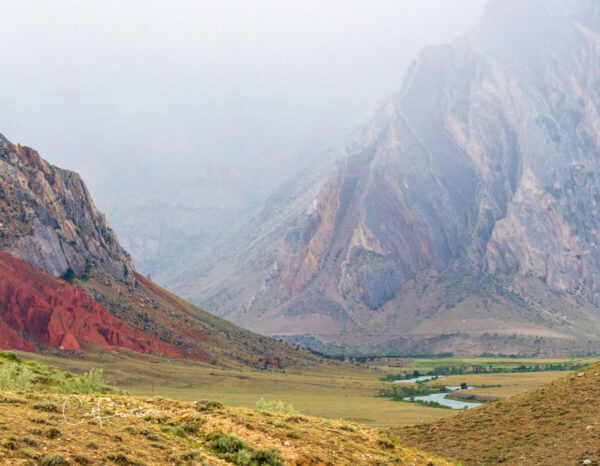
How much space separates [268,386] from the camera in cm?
13850

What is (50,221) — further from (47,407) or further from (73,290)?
(47,407)

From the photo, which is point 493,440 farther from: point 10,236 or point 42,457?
point 10,236

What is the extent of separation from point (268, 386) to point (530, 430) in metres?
103

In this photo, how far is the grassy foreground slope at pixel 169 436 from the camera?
67.7ft

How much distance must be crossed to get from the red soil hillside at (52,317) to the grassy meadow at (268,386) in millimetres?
7347

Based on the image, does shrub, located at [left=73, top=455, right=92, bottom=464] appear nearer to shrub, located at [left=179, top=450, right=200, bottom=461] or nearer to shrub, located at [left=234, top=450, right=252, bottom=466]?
shrub, located at [left=179, top=450, right=200, bottom=461]

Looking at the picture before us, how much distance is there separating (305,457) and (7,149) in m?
169

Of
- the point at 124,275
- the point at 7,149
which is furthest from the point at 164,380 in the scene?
the point at 7,149

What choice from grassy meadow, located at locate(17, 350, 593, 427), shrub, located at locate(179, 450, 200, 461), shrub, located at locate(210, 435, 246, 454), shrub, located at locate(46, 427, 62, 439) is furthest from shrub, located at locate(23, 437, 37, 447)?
grassy meadow, located at locate(17, 350, 593, 427)

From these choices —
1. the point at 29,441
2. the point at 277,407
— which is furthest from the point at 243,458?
the point at 277,407

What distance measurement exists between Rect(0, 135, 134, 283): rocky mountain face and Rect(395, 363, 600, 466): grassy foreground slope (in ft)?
437

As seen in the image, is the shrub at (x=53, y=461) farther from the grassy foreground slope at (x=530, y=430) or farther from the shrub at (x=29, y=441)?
the grassy foreground slope at (x=530, y=430)

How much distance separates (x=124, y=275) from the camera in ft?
617

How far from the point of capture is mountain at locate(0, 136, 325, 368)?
463ft
